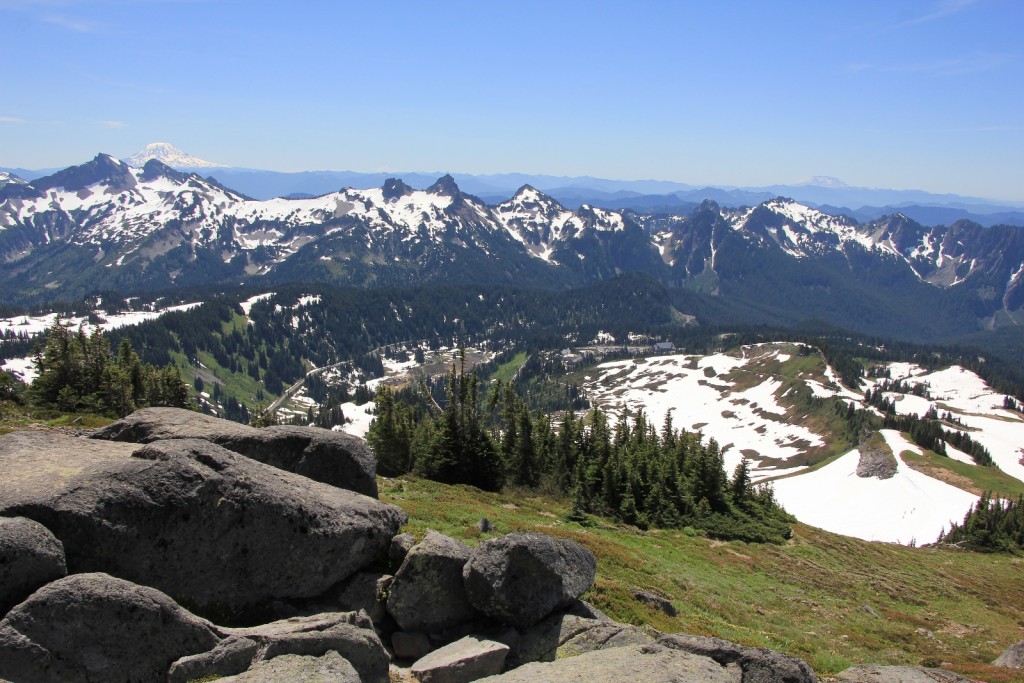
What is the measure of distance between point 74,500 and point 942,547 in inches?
4178

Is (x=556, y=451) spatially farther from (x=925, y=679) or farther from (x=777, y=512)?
(x=925, y=679)

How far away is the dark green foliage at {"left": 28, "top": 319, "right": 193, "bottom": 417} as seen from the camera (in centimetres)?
6681

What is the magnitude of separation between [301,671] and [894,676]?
626 inches

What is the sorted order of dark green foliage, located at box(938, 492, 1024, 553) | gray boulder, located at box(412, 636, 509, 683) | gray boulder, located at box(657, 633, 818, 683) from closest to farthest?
gray boulder, located at box(657, 633, 818, 683) < gray boulder, located at box(412, 636, 509, 683) < dark green foliage, located at box(938, 492, 1024, 553)

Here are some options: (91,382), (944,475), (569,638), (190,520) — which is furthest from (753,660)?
(944,475)

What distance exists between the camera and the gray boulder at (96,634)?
39.0 ft

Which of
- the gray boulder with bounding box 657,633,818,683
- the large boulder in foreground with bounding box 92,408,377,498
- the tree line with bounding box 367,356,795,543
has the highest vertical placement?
the large boulder in foreground with bounding box 92,408,377,498

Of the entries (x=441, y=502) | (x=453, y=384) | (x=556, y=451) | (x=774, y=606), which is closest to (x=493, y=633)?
(x=441, y=502)

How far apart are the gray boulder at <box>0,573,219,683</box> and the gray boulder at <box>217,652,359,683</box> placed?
1540 mm

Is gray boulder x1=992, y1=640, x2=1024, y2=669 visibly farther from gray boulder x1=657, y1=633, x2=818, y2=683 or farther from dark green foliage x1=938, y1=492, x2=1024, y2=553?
dark green foliage x1=938, y1=492, x2=1024, y2=553

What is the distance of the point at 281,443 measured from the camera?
20891 mm

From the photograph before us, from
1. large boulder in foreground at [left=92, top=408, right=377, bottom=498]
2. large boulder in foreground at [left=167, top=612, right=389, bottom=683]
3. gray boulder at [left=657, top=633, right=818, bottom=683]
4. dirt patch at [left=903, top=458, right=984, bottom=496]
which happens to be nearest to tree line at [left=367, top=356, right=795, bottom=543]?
large boulder in foreground at [left=92, top=408, right=377, bottom=498]

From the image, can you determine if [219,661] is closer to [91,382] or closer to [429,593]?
[429,593]

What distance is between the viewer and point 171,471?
15.1 m
